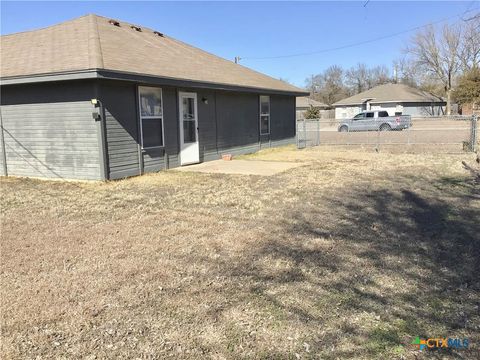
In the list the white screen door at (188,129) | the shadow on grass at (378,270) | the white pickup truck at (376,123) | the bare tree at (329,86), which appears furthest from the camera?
the bare tree at (329,86)

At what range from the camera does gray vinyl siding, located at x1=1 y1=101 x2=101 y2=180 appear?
31.9ft

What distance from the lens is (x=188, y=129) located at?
12.7 metres

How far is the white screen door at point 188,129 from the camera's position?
488 inches

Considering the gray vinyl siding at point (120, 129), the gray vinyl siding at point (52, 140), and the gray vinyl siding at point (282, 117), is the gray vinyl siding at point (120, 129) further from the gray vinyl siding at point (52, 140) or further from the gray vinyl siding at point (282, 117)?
the gray vinyl siding at point (282, 117)

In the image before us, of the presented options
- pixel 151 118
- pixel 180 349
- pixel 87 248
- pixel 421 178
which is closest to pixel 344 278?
pixel 180 349

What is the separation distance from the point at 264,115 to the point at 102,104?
9106mm

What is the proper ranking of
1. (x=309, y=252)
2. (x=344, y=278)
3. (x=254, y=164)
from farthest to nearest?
(x=254, y=164) → (x=309, y=252) → (x=344, y=278)

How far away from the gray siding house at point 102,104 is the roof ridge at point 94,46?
0.09 feet

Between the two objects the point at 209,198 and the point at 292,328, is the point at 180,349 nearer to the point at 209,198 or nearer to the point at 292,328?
the point at 292,328

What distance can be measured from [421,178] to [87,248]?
25.6 feet

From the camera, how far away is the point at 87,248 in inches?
197

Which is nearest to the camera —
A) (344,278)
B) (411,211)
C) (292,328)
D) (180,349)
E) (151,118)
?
(180,349)

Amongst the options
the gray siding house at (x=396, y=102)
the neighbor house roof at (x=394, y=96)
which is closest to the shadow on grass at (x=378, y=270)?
the gray siding house at (x=396, y=102)

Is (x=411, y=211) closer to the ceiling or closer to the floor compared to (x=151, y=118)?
closer to the floor
